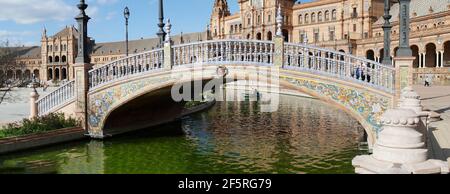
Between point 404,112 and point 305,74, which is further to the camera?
point 305,74

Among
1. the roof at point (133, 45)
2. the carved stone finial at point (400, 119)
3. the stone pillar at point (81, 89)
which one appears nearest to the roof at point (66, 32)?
the roof at point (133, 45)

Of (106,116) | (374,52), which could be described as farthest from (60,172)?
(374,52)

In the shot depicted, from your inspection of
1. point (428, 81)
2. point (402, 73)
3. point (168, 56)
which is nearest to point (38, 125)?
point (168, 56)

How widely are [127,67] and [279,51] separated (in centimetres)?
621

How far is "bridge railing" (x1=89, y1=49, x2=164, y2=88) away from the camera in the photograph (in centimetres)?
1483

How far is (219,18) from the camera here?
340ft

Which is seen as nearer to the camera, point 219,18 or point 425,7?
point 425,7

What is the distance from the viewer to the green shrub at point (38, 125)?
14.1m

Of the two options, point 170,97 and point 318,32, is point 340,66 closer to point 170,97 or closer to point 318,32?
point 170,97

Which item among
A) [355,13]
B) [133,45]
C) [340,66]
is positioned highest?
[355,13]

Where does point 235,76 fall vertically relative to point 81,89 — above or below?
above

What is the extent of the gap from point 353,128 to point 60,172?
509 inches

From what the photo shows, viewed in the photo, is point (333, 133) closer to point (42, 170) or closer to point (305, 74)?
point (305, 74)
